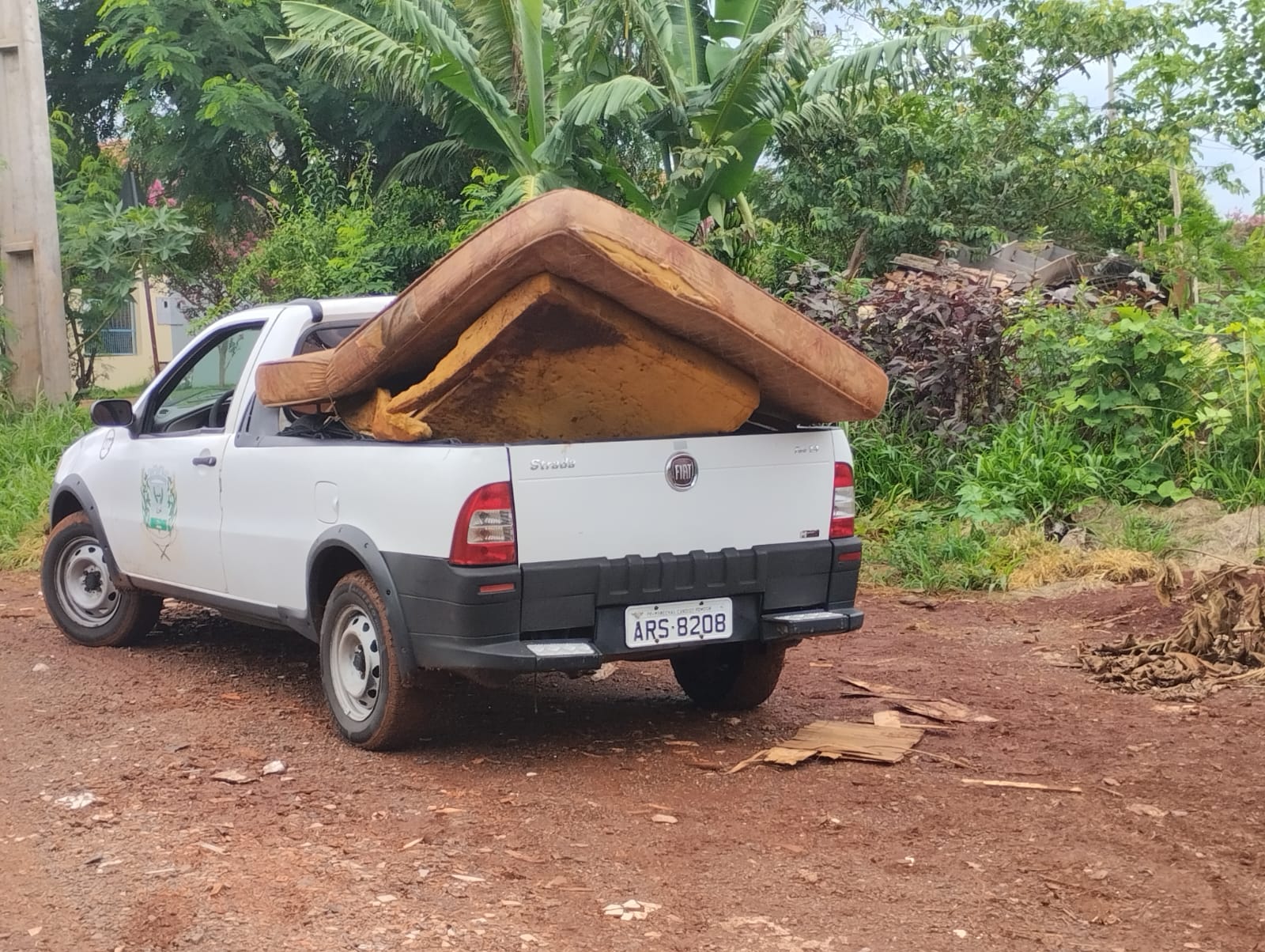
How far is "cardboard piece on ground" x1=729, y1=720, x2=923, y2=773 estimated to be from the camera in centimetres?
502

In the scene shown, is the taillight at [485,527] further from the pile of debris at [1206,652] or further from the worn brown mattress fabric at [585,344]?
the pile of debris at [1206,652]

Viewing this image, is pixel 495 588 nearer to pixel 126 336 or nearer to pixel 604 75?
pixel 604 75

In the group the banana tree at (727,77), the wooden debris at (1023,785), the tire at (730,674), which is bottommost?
the wooden debris at (1023,785)

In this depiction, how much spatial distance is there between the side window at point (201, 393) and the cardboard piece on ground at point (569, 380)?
190 cm

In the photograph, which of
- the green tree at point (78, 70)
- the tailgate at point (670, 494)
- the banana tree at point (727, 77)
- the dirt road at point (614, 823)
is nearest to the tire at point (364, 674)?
the dirt road at point (614, 823)

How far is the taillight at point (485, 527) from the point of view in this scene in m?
4.54

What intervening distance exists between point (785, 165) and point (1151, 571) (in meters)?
9.51

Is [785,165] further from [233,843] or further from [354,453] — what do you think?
[233,843]

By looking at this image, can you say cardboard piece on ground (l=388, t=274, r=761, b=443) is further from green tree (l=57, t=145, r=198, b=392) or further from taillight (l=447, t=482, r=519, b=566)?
green tree (l=57, t=145, r=198, b=392)

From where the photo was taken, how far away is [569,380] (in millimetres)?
4824

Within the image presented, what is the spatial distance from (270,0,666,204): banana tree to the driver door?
6.69 metres

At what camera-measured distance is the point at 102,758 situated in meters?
5.13

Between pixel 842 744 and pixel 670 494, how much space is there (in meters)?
1.23

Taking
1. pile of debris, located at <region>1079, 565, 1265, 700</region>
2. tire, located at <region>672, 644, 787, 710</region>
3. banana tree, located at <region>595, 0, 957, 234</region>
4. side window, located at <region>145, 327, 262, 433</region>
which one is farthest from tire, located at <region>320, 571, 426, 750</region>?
banana tree, located at <region>595, 0, 957, 234</region>
